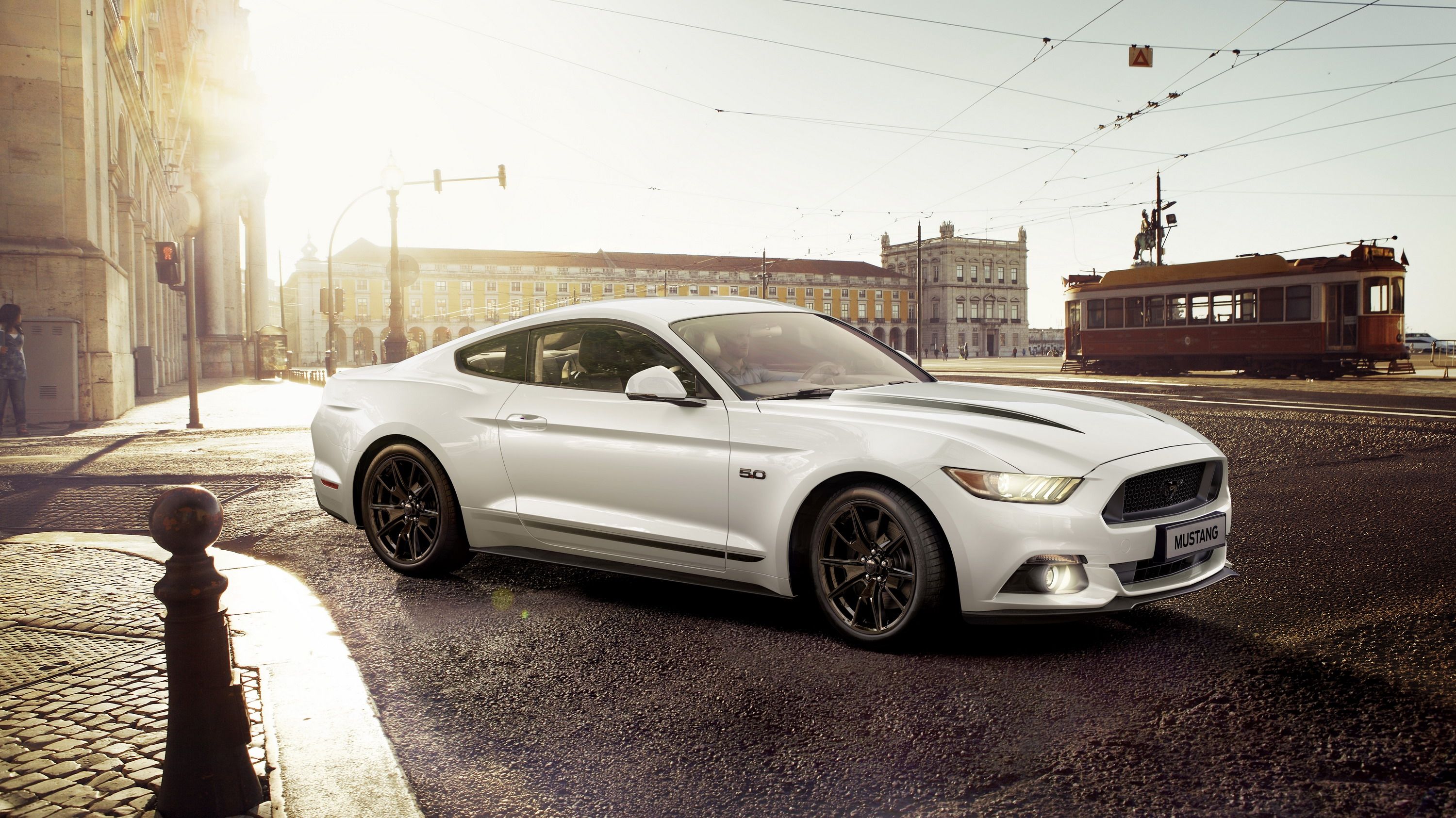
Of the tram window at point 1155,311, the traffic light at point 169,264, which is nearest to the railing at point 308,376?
the traffic light at point 169,264

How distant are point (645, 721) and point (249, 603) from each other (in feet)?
7.37

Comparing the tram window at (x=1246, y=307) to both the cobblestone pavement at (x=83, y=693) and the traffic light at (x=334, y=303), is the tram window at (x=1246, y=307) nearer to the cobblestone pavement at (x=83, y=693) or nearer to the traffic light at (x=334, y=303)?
the traffic light at (x=334, y=303)

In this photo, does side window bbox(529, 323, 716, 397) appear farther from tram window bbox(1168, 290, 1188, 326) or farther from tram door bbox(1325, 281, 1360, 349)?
tram window bbox(1168, 290, 1188, 326)

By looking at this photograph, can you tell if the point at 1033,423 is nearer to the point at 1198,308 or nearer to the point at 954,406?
the point at 954,406

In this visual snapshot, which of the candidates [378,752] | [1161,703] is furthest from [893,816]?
[378,752]

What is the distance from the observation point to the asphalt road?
2527 millimetres

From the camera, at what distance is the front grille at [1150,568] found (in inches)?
135

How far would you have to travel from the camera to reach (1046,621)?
Answer: 3477 mm

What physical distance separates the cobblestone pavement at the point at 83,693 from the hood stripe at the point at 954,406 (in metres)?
2.46

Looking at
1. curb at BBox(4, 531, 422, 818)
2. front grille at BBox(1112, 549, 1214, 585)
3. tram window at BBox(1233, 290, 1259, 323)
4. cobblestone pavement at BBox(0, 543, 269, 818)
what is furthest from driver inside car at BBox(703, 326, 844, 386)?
tram window at BBox(1233, 290, 1259, 323)

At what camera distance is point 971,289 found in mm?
117125

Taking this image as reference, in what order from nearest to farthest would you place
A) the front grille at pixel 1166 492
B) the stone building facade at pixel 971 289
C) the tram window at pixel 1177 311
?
the front grille at pixel 1166 492 → the tram window at pixel 1177 311 → the stone building facade at pixel 971 289

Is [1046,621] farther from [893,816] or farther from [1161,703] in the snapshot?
[893,816]

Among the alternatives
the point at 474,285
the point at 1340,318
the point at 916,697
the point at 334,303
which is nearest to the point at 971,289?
the point at 474,285
